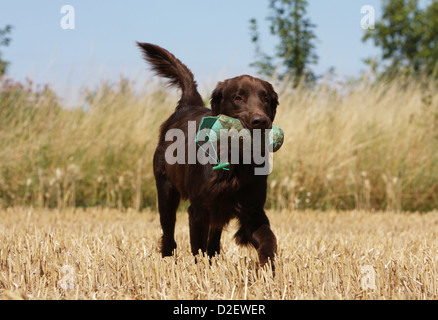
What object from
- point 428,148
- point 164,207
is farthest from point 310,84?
point 164,207

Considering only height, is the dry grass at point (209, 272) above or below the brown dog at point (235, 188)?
below

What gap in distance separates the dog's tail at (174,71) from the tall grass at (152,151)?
2657 millimetres

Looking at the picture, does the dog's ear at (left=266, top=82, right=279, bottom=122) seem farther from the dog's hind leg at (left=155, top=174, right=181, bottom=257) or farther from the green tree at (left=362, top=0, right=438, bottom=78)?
the green tree at (left=362, top=0, right=438, bottom=78)

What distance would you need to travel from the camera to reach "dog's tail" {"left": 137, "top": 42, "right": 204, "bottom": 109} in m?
4.25

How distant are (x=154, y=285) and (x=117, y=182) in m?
4.68

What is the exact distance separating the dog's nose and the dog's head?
0.22ft

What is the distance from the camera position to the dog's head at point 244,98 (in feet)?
10.0

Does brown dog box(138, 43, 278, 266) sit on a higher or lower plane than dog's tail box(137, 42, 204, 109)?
lower

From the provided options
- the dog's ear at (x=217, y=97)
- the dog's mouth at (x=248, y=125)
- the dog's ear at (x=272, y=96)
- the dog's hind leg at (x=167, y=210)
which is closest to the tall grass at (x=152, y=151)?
the dog's hind leg at (x=167, y=210)

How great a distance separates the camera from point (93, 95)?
25.9 ft

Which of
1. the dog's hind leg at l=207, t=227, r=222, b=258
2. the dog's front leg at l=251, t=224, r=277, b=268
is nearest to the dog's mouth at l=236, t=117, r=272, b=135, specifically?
the dog's front leg at l=251, t=224, r=277, b=268
